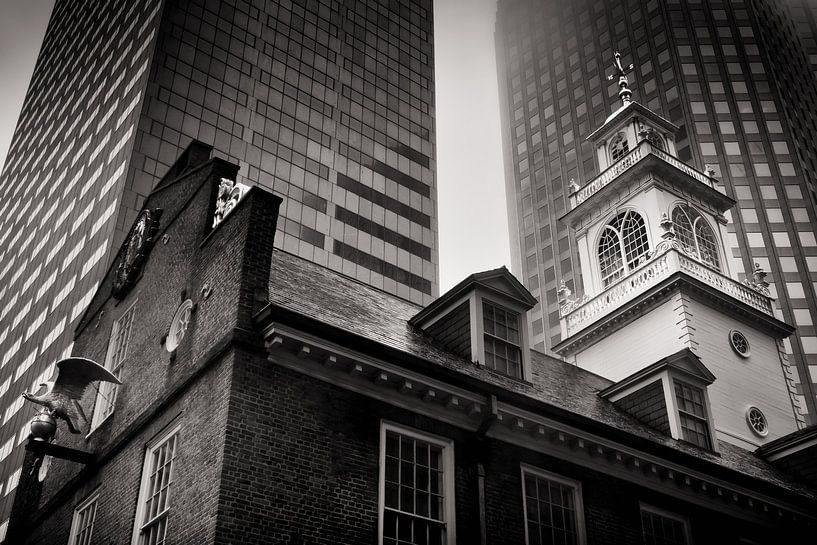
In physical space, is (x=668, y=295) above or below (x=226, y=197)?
above

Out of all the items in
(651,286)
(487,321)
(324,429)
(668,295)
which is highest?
(651,286)

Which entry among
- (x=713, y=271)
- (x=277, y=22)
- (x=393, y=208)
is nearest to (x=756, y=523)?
(x=713, y=271)

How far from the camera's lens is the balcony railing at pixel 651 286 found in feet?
108

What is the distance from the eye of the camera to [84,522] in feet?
63.0

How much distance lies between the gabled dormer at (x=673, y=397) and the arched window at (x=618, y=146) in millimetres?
16941

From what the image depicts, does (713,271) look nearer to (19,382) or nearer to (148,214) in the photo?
(148,214)

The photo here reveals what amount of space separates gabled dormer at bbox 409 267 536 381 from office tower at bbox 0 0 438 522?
53.1 meters

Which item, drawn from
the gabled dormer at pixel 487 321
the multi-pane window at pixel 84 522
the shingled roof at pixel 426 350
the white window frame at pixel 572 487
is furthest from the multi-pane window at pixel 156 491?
the gabled dormer at pixel 487 321

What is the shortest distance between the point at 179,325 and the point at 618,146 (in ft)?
88.4

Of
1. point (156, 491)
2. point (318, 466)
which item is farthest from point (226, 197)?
point (318, 466)

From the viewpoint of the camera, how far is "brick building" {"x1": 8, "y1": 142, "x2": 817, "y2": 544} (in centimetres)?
1499

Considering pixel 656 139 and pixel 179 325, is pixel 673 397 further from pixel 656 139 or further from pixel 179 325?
pixel 656 139

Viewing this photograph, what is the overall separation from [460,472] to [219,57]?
252 ft

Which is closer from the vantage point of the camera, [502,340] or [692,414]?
[502,340]
